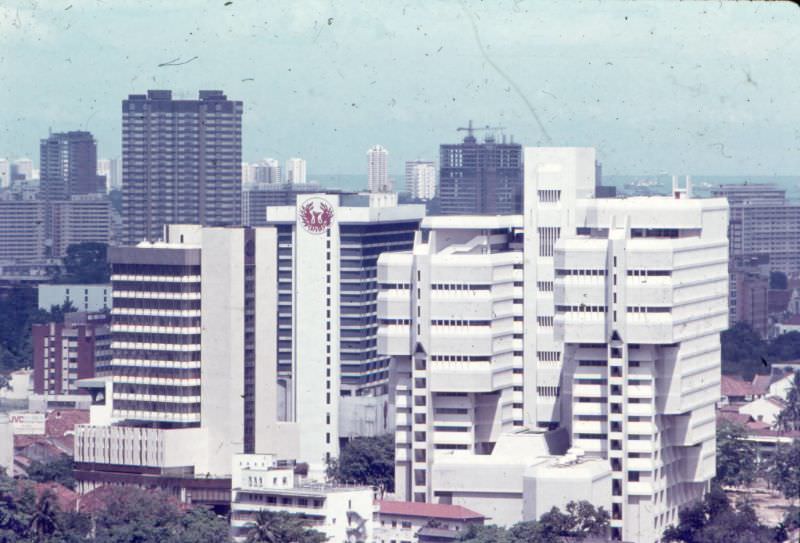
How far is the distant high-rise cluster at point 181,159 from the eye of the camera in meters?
44.4

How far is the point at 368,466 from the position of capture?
22.0 meters

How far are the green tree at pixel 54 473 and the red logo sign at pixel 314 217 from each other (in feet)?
13.9

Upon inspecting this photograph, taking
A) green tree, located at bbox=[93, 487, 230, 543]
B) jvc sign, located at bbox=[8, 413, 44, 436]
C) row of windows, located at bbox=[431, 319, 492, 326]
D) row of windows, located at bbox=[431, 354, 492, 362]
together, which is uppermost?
row of windows, located at bbox=[431, 319, 492, 326]

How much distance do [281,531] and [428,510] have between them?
2.04m

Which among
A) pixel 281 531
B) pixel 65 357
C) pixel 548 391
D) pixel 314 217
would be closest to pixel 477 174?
pixel 65 357

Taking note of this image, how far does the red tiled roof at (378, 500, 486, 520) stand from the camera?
1839cm

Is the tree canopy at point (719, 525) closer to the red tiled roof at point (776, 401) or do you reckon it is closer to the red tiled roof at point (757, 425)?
the red tiled roof at point (757, 425)

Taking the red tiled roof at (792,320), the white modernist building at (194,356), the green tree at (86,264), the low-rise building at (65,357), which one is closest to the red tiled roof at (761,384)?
the red tiled roof at (792,320)

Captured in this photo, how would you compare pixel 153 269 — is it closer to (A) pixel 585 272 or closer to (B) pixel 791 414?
(A) pixel 585 272

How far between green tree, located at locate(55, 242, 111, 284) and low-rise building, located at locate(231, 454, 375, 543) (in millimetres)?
26764

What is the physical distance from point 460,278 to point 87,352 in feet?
42.0

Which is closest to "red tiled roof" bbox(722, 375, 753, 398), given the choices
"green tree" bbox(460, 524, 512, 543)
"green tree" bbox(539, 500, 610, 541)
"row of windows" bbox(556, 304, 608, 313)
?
"row of windows" bbox(556, 304, 608, 313)

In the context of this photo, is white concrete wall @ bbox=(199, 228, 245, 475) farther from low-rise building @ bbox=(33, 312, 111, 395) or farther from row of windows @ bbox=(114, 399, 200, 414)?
low-rise building @ bbox=(33, 312, 111, 395)

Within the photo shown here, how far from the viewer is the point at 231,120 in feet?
147
